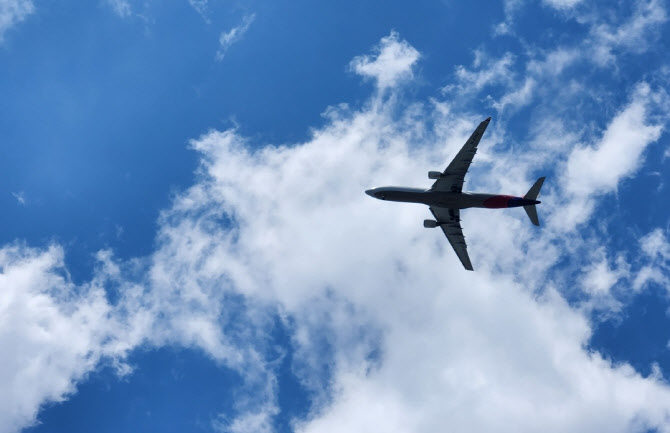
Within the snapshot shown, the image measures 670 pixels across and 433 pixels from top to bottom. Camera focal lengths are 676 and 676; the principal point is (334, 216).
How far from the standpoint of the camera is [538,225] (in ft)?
311

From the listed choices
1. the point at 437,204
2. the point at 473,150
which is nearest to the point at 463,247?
the point at 437,204

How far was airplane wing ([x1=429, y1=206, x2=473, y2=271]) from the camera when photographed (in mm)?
102706

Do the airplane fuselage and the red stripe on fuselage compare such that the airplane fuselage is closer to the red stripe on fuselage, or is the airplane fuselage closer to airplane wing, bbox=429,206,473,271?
the red stripe on fuselage

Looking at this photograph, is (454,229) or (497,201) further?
(454,229)

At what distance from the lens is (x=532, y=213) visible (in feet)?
311

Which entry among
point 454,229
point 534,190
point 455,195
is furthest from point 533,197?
point 454,229

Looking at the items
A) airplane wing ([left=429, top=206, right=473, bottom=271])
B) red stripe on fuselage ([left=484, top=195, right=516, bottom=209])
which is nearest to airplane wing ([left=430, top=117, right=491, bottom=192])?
red stripe on fuselage ([left=484, top=195, right=516, bottom=209])

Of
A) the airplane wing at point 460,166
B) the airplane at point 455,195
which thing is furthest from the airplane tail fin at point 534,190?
the airplane wing at point 460,166

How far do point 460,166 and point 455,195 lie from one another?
435 centimetres

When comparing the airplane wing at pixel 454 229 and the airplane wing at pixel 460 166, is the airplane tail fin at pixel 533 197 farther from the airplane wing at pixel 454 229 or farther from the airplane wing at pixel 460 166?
the airplane wing at pixel 454 229

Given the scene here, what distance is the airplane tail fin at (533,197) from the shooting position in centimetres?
9262

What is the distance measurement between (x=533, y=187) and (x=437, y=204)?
539 inches

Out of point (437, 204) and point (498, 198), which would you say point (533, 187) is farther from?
point (437, 204)

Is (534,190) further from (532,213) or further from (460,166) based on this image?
(460,166)
